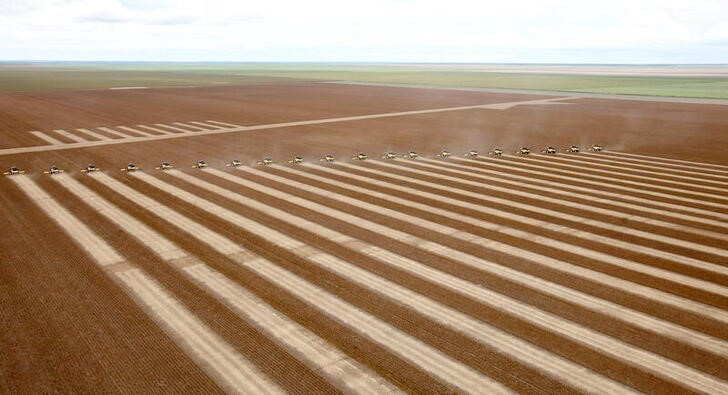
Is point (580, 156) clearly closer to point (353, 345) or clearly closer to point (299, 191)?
point (299, 191)

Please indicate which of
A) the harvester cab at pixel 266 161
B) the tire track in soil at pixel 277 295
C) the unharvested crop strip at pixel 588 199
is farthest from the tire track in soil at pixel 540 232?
the tire track in soil at pixel 277 295

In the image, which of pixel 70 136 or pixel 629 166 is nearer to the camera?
pixel 629 166

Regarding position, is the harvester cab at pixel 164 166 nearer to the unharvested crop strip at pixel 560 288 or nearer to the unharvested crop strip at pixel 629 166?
the unharvested crop strip at pixel 560 288

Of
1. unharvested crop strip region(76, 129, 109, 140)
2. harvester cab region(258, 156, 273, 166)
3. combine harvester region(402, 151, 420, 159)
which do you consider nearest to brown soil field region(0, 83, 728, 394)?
harvester cab region(258, 156, 273, 166)

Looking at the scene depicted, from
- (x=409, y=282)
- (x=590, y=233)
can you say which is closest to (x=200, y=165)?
(x=409, y=282)

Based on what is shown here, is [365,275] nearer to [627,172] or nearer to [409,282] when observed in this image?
[409,282]

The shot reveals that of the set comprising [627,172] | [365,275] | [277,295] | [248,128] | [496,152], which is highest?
[277,295]

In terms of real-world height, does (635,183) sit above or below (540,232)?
below
